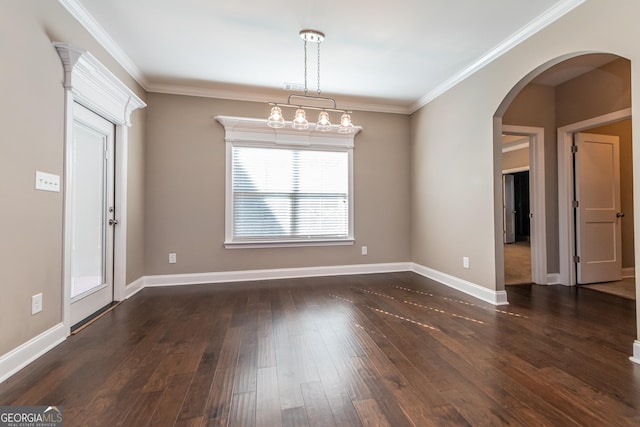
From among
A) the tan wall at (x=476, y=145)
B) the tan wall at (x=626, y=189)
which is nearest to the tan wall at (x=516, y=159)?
the tan wall at (x=626, y=189)

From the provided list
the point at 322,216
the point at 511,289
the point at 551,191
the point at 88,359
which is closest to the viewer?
the point at 88,359

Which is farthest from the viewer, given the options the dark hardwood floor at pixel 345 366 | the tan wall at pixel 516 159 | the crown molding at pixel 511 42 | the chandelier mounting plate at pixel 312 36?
the tan wall at pixel 516 159

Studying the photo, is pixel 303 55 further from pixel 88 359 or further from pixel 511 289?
pixel 511 289

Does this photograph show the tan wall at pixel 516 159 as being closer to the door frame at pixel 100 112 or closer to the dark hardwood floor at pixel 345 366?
the dark hardwood floor at pixel 345 366

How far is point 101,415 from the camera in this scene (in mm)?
1377

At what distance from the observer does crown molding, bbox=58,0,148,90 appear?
226cm

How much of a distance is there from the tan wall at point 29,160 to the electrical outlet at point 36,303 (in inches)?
1.2

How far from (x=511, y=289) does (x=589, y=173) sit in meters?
1.89

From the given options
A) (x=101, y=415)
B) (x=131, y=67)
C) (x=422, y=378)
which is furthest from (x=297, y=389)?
(x=131, y=67)

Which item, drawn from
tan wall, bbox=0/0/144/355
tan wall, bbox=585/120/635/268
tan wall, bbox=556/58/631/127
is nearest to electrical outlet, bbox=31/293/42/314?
tan wall, bbox=0/0/144/355

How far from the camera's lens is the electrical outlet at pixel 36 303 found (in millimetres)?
1895

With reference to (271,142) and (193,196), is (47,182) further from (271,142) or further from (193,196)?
(271,142)

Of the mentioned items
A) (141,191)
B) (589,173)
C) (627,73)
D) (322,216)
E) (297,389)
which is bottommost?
(297,389)

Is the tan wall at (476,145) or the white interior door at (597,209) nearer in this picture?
the tan wall at (476,145)
